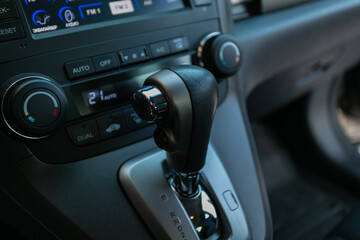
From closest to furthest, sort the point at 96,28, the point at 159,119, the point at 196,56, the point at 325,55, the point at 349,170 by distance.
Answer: the point at 159,119 → the point at 96,28 → the point at 196,56 → the point at 325,55 → the point at 349,170

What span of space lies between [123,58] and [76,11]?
0.10 m

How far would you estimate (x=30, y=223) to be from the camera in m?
0.51

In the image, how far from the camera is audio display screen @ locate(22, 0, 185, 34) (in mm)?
496

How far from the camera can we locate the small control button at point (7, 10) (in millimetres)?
464

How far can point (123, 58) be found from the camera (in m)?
0.55

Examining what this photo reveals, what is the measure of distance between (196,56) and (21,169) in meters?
0.35

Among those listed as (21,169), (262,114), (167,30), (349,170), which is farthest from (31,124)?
(349,170)

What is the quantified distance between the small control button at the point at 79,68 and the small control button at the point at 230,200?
31 cm

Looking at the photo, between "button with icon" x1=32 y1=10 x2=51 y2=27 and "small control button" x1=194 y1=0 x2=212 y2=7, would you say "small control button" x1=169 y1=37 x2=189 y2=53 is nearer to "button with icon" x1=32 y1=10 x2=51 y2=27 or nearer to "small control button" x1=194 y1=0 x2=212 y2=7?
"small control button" x1=194 y1=0 x2=212 y2=7

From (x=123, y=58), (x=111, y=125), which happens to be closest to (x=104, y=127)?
(x=111, y=125)

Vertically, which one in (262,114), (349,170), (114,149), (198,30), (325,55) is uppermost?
(198,30)

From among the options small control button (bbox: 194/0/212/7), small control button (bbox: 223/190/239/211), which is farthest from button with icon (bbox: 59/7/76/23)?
small control button (bbox: 223/190/239/211)

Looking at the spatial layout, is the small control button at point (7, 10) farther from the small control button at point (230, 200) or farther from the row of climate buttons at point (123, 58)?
the small control button at point (230, 200)

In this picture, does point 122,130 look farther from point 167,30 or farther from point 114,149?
point 167,30
